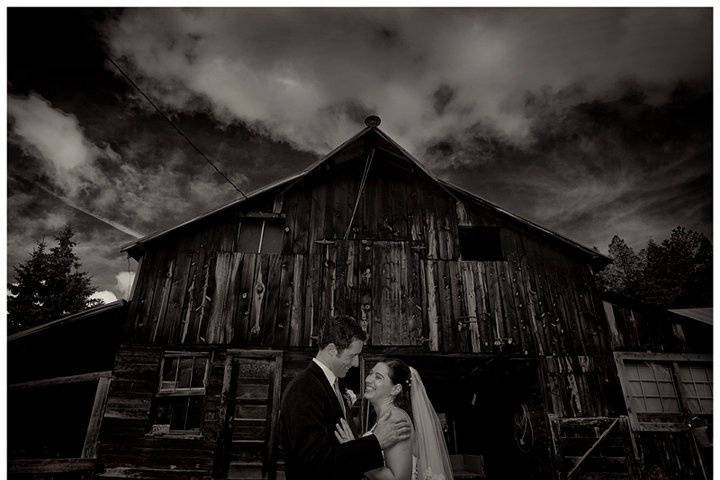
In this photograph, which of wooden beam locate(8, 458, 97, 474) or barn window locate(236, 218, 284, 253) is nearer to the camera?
wooden beam locate(8, 458, 97, 474)

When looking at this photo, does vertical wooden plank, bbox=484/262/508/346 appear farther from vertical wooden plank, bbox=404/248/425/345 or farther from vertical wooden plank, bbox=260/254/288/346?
vertical wooden plank, bbox=260/254/288/346

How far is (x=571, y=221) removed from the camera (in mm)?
21984

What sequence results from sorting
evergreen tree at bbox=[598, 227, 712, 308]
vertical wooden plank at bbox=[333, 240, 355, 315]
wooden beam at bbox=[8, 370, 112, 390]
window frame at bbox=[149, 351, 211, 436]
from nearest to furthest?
window frame at bbox=[149, 351, 211, 436] < wooden beam at bbox=[8, 370, 112, 390] < vertical wooden plank at bbox=[333, 240, 355, 315] < evergreen tree at bbox=[598, 227, 712, 308]

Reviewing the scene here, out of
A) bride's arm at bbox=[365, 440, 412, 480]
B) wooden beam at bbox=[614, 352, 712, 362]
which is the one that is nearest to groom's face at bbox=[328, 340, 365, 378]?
bride's arm at bbox=[365, 440, 412, 480]

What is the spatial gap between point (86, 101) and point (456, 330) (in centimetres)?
995

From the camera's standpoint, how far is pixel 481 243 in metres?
10.1

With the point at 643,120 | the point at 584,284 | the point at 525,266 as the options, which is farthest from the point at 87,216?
the point at 643,120

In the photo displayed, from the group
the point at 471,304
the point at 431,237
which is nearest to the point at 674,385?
the point at 471,304

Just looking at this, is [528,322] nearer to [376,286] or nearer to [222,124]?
[376,286]

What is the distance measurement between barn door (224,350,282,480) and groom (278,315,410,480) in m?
3.79

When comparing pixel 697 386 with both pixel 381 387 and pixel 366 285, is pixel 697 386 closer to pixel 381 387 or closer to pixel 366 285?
pixel 366 285

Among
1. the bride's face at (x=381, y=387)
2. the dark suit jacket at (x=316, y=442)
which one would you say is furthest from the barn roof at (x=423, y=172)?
the dark suit jacket at (x=316, y=442)

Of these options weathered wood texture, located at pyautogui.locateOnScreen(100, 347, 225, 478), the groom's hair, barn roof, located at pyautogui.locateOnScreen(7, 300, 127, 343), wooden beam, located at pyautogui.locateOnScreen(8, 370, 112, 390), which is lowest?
weathered wood texture, located at pyautogui.locateOnScreen(100, 347, 225, 478)

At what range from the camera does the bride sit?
12.4ft
